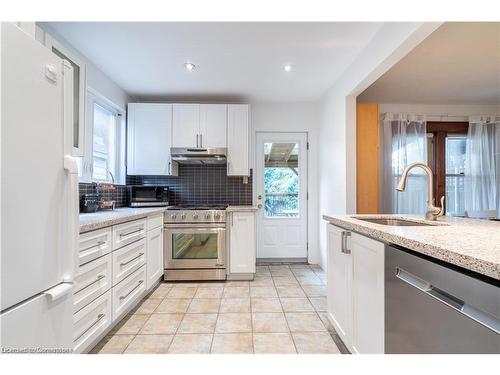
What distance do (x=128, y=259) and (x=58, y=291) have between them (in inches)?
47.0

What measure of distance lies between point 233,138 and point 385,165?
2.27 meters

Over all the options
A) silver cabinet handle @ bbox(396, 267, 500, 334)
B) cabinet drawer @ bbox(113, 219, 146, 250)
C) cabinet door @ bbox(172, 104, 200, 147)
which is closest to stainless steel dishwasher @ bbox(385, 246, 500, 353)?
silver cabinet handle @ bbox(396, 267, 500, 334)

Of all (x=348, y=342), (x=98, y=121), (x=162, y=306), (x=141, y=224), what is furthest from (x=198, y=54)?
(x=348, y=342)

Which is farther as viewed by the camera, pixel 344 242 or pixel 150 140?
pixel 150 140

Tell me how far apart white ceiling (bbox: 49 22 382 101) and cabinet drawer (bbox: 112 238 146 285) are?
1.81 m

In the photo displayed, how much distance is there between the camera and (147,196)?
3270 millimetres

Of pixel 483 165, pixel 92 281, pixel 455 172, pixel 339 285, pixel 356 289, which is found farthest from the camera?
pixel 455 172

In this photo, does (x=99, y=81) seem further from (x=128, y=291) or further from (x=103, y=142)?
(x=128, y=291)

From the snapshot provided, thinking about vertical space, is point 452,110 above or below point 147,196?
above

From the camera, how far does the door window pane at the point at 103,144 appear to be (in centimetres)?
279

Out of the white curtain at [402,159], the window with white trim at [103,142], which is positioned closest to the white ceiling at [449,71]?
the white curtain at [402,159]

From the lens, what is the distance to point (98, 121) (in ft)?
9.35

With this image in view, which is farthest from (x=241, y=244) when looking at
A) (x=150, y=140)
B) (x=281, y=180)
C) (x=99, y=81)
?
(x=99, y=81)

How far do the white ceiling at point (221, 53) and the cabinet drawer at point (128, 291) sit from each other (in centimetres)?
208
